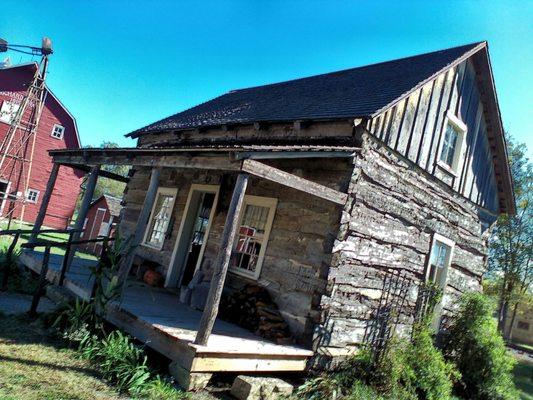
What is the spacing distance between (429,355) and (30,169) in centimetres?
2399

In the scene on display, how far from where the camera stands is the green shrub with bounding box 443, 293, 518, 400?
27.0 ft

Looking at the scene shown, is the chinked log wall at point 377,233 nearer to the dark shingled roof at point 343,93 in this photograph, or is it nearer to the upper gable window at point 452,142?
the upper gable window at point 452,142

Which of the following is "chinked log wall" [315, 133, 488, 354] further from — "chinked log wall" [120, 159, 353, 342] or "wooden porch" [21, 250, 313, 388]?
"wooden porch" [21, 250, 313, 388]

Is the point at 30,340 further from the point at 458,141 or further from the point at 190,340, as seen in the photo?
the point at 458,141

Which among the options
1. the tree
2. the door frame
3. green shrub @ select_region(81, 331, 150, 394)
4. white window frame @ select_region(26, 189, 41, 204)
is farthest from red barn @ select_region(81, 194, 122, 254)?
the tree

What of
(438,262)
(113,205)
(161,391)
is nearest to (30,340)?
(161,391)

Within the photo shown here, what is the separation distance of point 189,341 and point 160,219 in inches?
243

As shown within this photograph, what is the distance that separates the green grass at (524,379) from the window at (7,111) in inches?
1082

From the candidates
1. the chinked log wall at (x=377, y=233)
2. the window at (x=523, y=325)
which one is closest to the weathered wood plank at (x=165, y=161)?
the chinked log wall at (x=377, y=233)

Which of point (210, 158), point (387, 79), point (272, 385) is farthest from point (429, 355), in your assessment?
point (387, 79)

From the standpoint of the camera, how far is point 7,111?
73.3 feet

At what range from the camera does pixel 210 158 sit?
548cm

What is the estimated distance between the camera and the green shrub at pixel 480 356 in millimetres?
8234

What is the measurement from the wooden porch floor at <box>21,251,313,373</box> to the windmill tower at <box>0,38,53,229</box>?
58.8 feet
